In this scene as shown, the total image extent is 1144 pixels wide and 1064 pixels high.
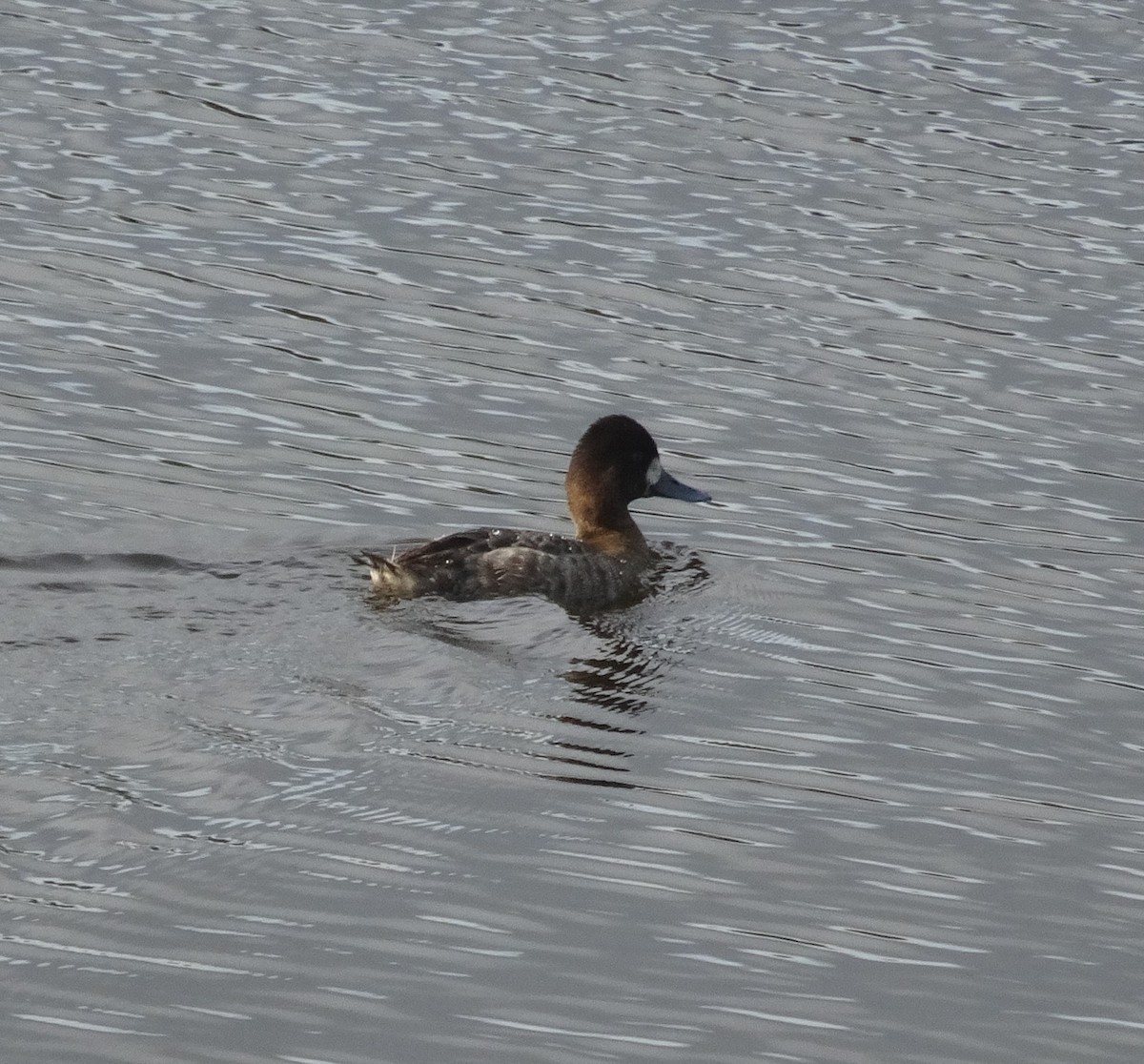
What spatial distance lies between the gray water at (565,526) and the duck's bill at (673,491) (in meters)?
0.21

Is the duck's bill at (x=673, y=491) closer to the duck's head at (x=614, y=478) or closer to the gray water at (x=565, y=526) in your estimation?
the duck's head at (x=614, y=478)

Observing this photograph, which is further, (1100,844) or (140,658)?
(140,658)

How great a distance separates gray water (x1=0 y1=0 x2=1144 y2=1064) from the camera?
6.79 m

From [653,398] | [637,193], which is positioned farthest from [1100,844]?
[637,193]

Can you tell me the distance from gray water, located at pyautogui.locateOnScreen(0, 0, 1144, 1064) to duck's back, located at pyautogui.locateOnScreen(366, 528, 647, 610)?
0.16 meters

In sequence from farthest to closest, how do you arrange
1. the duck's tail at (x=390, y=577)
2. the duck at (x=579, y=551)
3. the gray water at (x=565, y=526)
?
the duck at (x=579, y=551) → the duck's tail at (x=390, y=577) → the gray water at (x=565, y=526)

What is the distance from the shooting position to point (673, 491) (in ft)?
38.0

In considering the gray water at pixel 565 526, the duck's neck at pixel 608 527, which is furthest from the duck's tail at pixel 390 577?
the duck's neck at pixel 608 527

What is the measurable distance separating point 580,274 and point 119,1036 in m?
9.25

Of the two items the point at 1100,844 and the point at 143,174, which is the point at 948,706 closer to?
the point at 1100,844

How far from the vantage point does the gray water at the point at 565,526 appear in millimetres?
6793

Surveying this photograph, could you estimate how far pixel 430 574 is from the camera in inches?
404

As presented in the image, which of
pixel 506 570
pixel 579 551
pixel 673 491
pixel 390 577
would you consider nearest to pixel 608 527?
pixel 673 491

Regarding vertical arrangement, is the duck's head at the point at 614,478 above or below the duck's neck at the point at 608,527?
above
